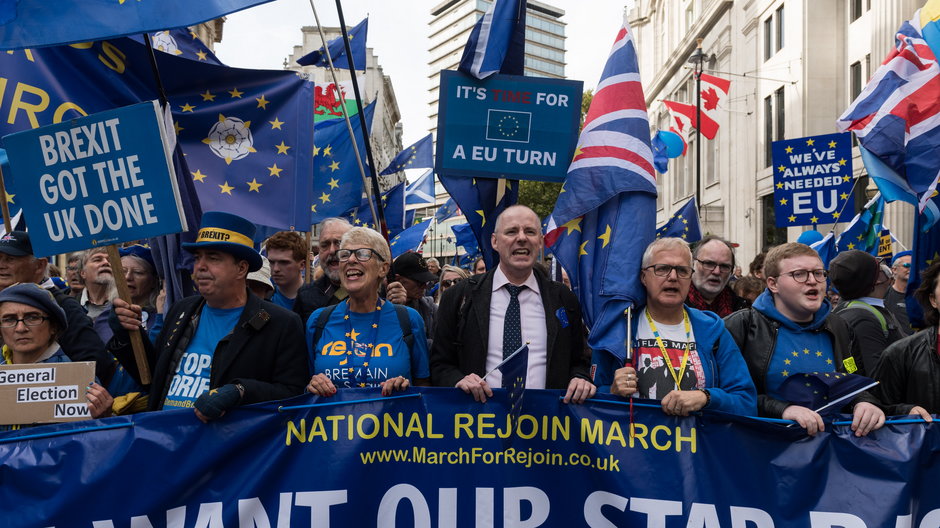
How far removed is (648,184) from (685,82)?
42.6 m

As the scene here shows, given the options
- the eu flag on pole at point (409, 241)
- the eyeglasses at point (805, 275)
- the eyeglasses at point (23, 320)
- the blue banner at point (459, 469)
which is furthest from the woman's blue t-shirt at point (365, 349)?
the eu flag on pole at point (409, 241)

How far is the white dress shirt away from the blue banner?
0.80 feet

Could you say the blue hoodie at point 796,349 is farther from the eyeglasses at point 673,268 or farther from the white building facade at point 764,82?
the white building facade at point 764,82

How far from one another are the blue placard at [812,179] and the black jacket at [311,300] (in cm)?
654

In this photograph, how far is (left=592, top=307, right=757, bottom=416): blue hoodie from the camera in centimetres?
337

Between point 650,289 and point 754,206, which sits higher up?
point 754,206

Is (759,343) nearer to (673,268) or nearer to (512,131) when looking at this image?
(673,268)

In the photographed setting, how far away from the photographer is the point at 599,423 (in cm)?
344

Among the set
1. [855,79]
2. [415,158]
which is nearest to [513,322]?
[415,158]

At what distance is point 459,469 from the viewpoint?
3434 mm

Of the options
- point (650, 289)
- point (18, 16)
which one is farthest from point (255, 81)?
point (650, 289)

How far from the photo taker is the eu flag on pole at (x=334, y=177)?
9.03 meters

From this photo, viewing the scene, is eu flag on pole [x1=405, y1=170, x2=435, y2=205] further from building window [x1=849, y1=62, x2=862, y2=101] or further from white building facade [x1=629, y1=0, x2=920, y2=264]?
building window [x1=849, y1=62, x2=862, y2=101]

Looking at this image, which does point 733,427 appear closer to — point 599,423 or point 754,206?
point 599,423
